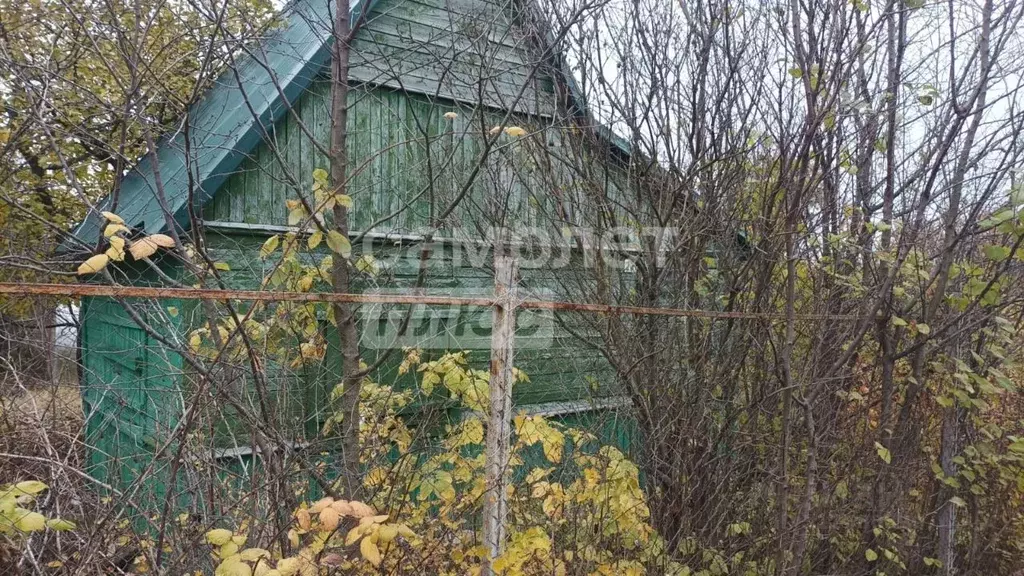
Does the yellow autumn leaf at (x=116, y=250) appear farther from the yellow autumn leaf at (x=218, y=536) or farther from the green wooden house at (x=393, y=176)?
the green wooden house at (x=393, y=176)

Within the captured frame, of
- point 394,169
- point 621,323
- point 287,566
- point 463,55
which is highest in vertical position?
point 463,55

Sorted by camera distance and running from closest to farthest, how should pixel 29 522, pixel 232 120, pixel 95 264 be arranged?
pixel 29 522 → pixel 95 264 → pixel 232 120

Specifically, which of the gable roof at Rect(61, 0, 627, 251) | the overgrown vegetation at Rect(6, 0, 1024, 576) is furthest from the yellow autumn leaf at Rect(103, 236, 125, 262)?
the gable roof at Rect(61, 0, 627, 251)

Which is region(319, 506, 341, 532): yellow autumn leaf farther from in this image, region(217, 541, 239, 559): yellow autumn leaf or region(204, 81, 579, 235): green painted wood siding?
region(204, 81, 579, 235): green painted wood siding

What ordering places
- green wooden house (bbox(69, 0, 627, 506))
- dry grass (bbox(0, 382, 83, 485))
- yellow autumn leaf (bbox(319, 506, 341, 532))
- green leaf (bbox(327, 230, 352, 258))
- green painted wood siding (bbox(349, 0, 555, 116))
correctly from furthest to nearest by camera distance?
1. green wooden house (bbox(69, 0, 627, 506))
2. green painted wood siding (bbox(349, 0, 555, 116))
3. green leaf (bbox(327, 230, 352, 258))
4. dry grass (bbox(0, 382, 83, 485))
5. yellow autumn leaf (bbox(319, 506, 341, 532))

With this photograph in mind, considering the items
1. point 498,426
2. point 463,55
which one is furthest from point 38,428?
Result: point 463,55

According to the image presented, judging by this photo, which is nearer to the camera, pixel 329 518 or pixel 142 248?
pixel 329 518

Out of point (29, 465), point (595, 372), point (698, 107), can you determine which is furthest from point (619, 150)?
point (29, 465)

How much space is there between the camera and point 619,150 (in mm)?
4230

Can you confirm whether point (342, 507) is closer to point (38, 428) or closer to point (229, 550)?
point (229, 550)

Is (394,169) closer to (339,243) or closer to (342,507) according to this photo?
(339,243)

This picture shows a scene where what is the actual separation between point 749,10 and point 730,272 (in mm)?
1679

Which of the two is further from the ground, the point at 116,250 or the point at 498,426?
the point at 116,250

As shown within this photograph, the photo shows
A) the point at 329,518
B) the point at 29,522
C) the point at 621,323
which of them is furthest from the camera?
the point at 621,323
